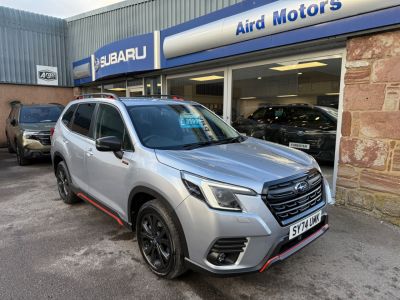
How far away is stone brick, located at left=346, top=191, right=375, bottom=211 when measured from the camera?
4.39m

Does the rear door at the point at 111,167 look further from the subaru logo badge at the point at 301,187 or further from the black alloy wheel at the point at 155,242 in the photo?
the subaru logo badge at the point at 301,187

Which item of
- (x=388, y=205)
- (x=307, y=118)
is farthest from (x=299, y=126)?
(x=388, y=205)

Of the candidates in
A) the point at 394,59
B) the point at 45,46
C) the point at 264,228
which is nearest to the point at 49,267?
the point at 264,228

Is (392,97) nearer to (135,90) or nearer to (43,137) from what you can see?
(135,90)

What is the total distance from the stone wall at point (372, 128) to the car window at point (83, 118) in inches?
152

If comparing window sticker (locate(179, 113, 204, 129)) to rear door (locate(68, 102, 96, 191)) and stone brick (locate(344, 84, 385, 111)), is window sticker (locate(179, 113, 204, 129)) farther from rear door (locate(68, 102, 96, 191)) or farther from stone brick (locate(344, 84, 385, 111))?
stone brick (locate(344, 84, 385, 111))

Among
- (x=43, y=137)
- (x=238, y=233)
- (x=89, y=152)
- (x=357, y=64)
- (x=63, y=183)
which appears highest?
(x=357, y=64)

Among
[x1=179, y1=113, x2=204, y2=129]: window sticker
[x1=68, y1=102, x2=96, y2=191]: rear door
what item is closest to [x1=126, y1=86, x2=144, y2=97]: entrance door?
[x1=68, y1=102, x2=96, y2=191]: rear door

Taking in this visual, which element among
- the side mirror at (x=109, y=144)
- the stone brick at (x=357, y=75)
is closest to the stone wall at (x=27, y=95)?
the side mirror at (x=109, y=144)

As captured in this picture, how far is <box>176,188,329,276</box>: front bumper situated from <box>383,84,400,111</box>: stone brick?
291 cm

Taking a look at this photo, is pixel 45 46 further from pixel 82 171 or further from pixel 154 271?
pixel 154 271

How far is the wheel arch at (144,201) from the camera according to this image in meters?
2.40

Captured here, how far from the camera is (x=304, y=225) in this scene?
8.23ft

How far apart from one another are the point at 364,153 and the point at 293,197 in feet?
8.52
